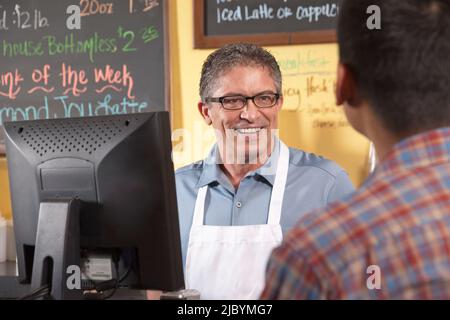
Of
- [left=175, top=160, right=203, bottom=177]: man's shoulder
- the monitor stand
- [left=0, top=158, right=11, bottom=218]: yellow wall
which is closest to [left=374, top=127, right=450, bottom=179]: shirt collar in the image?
the monitor stand

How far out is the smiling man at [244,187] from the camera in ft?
5.36

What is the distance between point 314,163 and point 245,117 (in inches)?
9.8

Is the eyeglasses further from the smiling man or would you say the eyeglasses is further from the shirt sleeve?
the shirt sleeve

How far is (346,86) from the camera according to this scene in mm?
741

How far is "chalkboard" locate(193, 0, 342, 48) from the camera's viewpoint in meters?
2.00

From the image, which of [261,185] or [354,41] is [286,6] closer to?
[261,185]

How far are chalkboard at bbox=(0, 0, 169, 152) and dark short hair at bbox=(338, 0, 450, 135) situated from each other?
150 centimetres

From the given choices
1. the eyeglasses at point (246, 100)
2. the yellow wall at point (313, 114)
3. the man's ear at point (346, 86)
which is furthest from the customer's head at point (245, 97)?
the man's ear at point (346, 86)

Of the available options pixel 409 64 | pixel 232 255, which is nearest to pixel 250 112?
pixel 232 255

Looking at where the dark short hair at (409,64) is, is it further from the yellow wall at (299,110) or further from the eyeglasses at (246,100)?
the yellow wall at (299,110)

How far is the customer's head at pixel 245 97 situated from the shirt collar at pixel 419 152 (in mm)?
1028

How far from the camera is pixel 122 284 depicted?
1.12 metres
